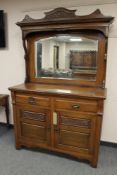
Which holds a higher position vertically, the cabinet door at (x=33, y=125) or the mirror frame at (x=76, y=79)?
the mirror frame at (x=76, y=79)

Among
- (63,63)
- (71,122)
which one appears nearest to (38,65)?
(63,63)

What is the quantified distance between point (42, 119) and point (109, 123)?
3.35ft

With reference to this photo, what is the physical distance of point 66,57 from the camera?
2443 millimetres

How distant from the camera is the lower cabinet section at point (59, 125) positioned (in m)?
1.99

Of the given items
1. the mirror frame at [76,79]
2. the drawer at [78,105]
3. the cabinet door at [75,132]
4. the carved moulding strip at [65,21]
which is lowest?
the cabinet door at [75,132]

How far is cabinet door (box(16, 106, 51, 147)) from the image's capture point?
2.19m

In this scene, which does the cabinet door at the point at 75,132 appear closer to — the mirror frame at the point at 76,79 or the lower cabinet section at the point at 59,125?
the lower cabinet section at the point at 59,125

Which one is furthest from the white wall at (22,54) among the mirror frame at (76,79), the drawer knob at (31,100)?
the drawer knob at (31,100)

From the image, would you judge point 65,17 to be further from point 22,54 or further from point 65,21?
point 22,54

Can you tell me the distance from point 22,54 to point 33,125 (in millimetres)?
1170

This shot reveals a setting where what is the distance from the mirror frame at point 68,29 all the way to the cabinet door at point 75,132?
0.57 metres

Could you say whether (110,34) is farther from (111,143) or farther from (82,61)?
(111,143)

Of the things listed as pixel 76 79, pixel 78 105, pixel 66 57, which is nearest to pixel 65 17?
pixel 66 57

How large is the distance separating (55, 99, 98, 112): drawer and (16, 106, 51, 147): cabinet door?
0.20 m
